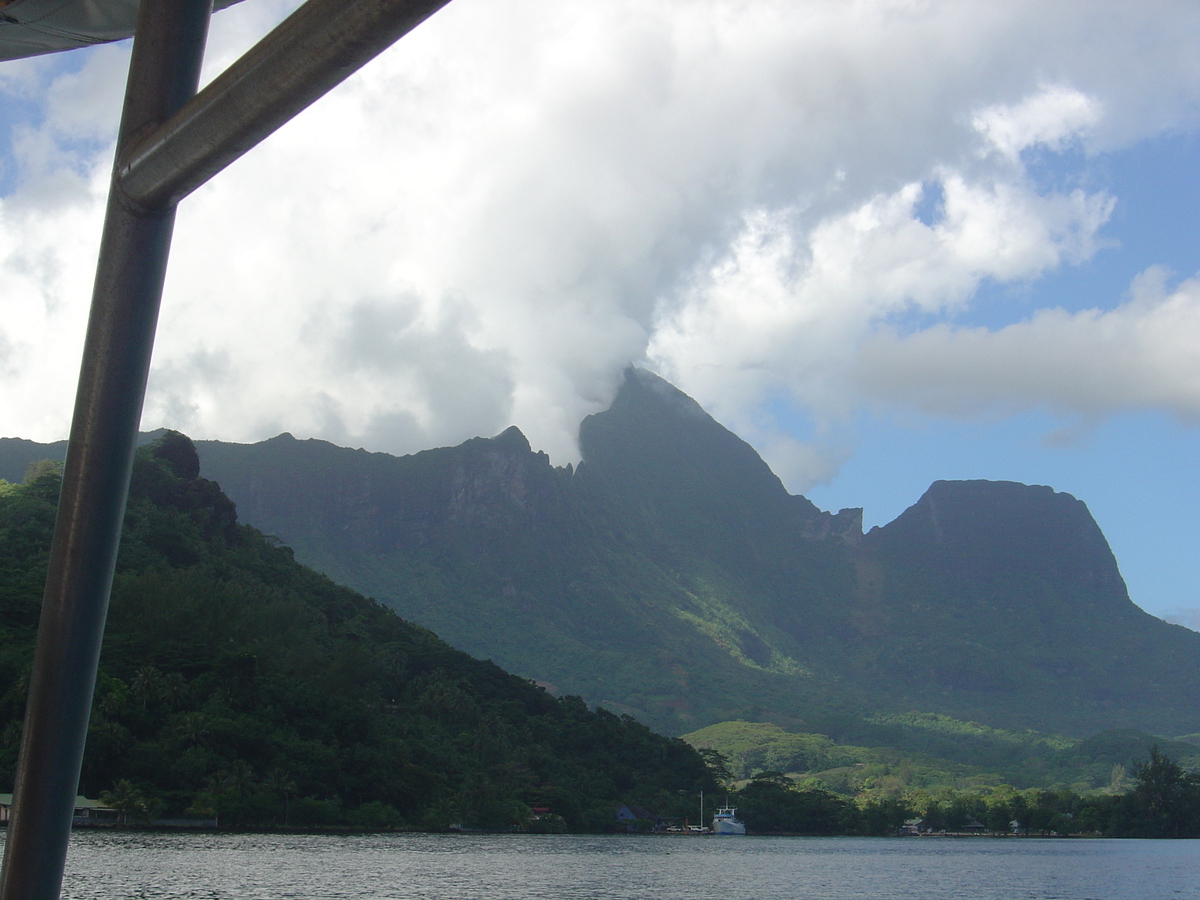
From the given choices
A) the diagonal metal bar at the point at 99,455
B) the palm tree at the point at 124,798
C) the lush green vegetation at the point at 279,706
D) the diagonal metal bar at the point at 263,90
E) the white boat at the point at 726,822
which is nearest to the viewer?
the diagonal metal bar at the point at 263,90

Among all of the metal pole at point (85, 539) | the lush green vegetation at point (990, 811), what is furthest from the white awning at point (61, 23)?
the lush green vegetation at point (990, 811)

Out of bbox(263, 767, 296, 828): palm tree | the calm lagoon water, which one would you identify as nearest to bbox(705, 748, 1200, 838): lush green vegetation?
the calm lagoon water

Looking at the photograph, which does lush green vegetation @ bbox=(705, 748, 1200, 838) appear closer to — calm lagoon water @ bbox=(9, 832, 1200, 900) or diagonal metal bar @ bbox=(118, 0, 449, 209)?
calm lagoon water @ bbox=(9, 832, 1200, 900)

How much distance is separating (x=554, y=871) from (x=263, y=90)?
6304cm

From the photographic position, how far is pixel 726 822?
125 metres

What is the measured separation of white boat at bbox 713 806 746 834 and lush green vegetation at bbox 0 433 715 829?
381cm

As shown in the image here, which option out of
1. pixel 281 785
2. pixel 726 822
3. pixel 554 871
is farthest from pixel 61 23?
pixel 726 822

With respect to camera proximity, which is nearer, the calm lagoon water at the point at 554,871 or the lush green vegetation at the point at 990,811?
the calm lagoon water at the point at 554,871

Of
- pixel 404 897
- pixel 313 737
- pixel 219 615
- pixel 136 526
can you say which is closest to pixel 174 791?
pixel 313 737

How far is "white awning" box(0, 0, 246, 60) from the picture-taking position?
13.4 ft

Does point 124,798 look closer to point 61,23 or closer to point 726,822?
point 61,23

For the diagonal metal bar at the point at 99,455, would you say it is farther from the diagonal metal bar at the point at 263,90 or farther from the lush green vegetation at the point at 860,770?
the lush green vegetation at the point at 860,770

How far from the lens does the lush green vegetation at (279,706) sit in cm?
6762

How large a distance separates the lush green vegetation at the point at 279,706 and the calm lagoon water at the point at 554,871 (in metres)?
3.71
